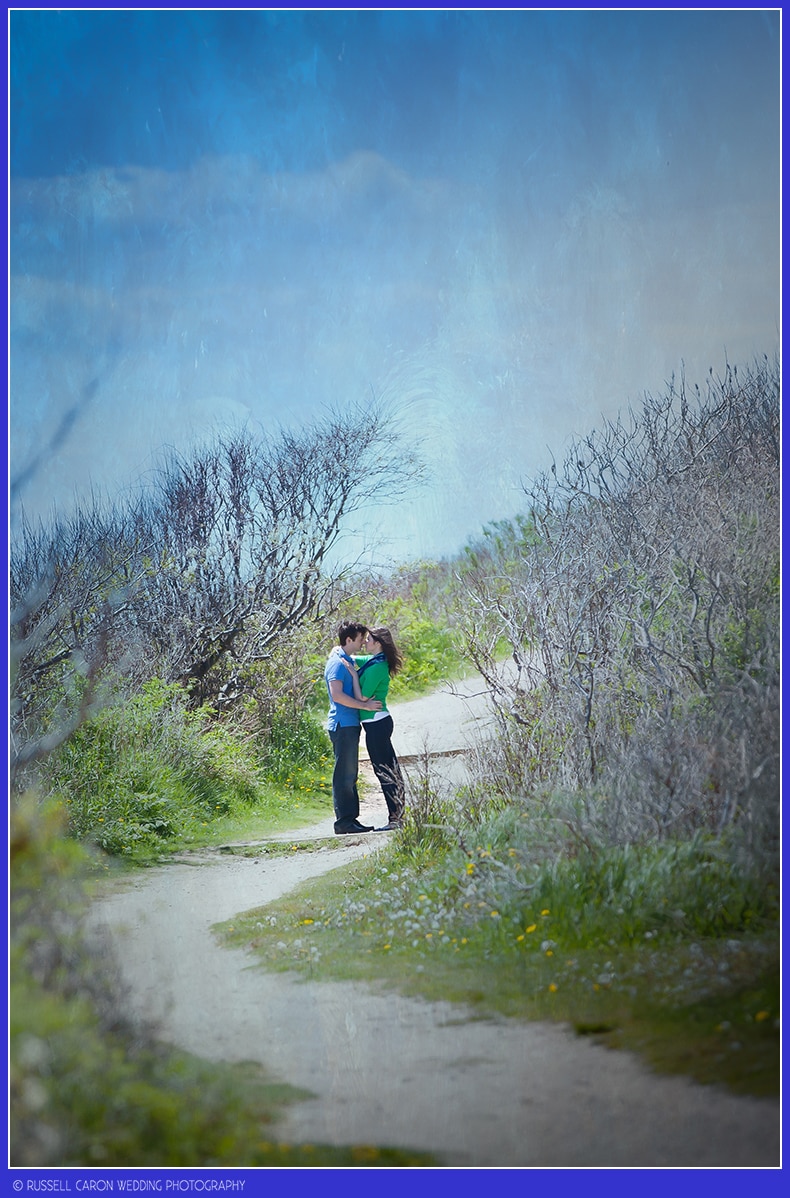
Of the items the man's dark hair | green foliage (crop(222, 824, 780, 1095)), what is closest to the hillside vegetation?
green foliage (crop(222, 824, 780, 1095))

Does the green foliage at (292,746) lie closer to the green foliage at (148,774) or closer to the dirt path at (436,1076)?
the green foliage at (148,774)

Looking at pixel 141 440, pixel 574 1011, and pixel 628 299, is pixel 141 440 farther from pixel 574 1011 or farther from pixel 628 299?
pixel 574 1011

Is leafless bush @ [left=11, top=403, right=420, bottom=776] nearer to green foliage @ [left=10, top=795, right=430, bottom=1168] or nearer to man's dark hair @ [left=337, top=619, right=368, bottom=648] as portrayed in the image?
man's dark hair @ [left=337, top=619, right=368, bottom=648]

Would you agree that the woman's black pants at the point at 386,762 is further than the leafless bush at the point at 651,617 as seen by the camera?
Yes

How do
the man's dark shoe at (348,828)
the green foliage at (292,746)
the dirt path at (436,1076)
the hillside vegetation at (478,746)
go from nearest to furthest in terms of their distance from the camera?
the dirt path at (436,1076) → the hillside vegetation at (478,746) → the man's dark shoe at (348,828) → the green foliage at (292,746)

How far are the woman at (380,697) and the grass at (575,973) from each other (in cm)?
81

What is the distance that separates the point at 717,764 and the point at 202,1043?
1939 millimetres

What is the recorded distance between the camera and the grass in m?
2.83

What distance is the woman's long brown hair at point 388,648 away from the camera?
4660mm

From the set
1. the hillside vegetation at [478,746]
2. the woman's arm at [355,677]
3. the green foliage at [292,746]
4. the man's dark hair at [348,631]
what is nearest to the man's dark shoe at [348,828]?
the hillside vegetation at [478,746]

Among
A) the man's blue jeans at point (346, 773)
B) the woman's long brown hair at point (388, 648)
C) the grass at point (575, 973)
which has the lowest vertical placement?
the grass at point (575, 973)

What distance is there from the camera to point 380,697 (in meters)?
4.63

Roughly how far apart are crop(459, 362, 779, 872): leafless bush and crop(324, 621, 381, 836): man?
638mm

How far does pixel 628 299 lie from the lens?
3787mm
